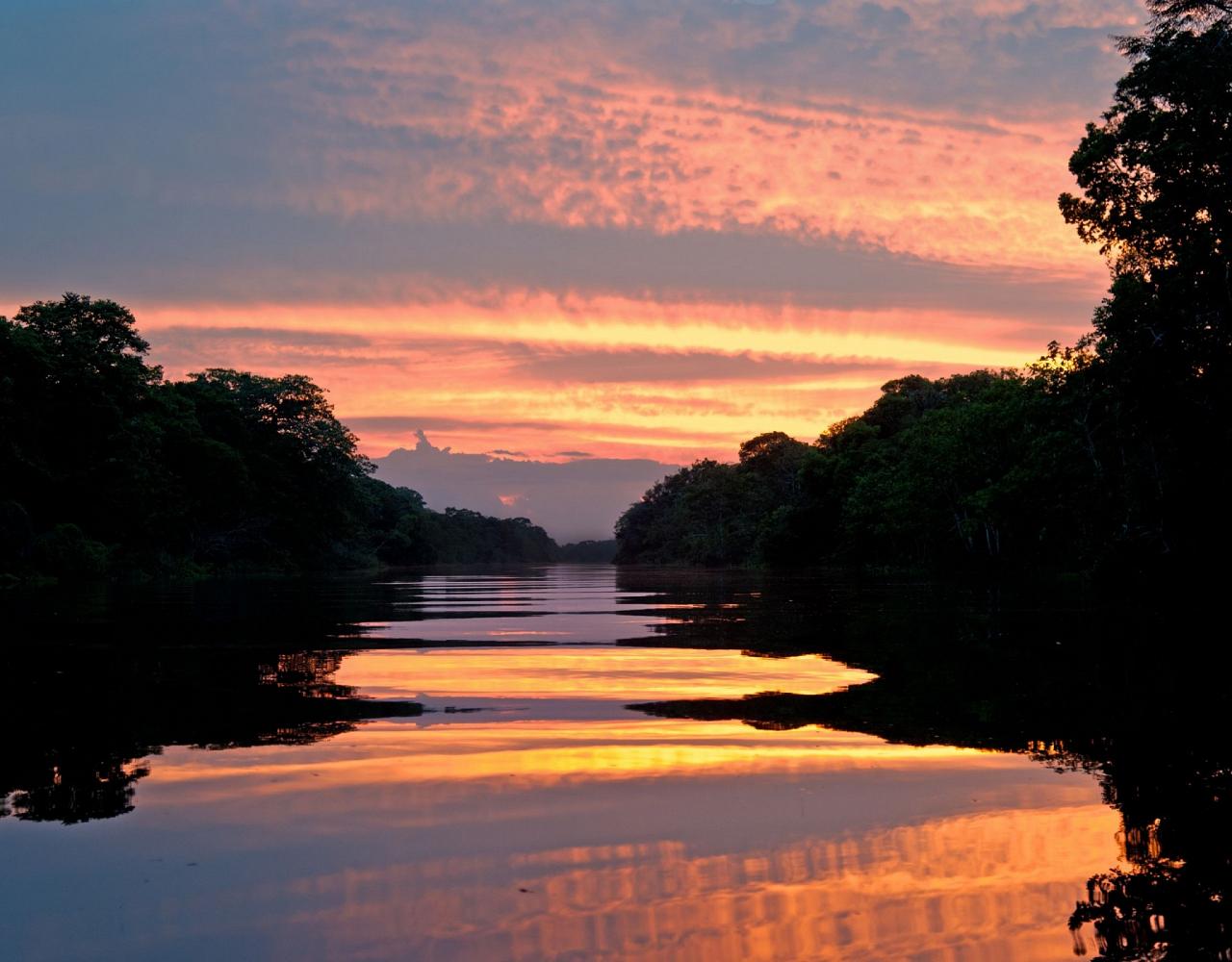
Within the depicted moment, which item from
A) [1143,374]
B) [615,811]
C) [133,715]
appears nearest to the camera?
[615,811]

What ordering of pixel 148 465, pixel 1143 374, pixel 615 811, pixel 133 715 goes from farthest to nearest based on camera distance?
pixel 148 465 < pixel 1143 374 < pixel 133 715 < pixel 615 811

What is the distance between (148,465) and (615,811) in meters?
73.7

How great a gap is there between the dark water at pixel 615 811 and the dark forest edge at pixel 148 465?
142ft

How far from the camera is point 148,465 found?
73.3m

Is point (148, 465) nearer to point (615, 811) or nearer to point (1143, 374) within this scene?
point (1143, 374)

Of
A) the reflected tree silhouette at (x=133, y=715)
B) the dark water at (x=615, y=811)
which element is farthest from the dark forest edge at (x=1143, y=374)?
the reflected tree silhouette at (x=133, y=715)

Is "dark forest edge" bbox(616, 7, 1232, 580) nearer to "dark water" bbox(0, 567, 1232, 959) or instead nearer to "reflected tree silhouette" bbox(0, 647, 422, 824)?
"dark water" bbox(0, 567, 1232, 959)

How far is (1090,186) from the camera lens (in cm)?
3734

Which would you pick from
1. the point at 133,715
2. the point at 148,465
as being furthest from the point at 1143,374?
the point at 148,465

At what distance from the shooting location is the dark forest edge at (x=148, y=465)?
198 feet

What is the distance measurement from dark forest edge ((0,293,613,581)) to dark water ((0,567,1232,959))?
4340cm

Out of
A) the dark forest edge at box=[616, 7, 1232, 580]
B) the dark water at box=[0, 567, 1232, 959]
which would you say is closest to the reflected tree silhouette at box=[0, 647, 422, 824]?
the dark water at box=[0, 567, 1232, 959]

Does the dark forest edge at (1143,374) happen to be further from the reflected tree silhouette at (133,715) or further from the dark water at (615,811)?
the reflected tree silhouette at (133,715)

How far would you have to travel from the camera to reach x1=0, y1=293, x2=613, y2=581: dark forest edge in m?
60.4
